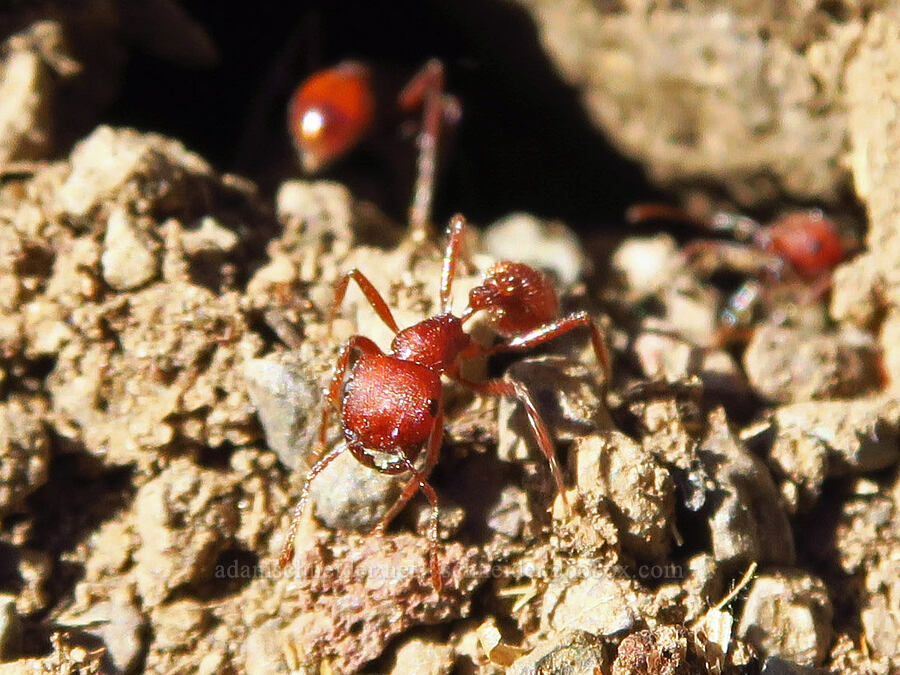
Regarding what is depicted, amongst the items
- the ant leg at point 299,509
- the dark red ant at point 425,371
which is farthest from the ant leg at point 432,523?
the ant leg at point 299,509

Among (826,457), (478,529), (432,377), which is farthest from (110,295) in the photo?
(826,457)

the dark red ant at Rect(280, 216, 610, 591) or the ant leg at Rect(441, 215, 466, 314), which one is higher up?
the ant leg at Rect(441, 215, 466, 314)

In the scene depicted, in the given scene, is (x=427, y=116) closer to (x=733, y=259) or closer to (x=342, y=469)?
(x=733, y=259)

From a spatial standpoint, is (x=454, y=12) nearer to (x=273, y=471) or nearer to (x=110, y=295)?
(x=110, y=295)

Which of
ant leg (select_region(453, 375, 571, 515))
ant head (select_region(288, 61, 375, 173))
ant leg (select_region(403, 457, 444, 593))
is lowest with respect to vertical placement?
ant leg (select_region(403, 457, 444, 593))

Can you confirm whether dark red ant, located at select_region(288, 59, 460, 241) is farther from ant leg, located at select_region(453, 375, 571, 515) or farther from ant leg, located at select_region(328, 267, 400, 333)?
ant leg, located at select_region(453, 375, 571, 515)

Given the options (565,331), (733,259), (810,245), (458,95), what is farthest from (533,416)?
(458,95)

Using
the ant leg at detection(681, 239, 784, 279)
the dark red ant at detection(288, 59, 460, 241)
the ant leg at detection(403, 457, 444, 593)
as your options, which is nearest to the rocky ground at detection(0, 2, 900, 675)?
the ant leg at detection(403, 457, 444, 593)

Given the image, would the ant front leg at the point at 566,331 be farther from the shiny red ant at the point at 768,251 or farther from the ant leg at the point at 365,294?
the shiny red ant at the point at 768,251
